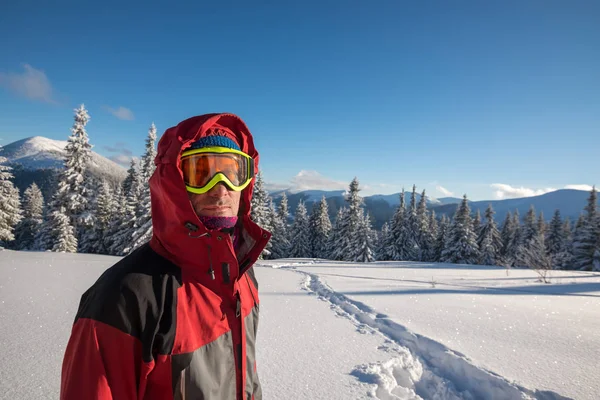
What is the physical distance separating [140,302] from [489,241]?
4612cm

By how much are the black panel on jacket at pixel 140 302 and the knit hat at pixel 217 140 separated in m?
0.83

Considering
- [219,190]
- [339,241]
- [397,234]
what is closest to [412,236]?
→ [397,234]

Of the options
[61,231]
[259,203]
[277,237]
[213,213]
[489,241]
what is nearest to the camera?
[213,213]

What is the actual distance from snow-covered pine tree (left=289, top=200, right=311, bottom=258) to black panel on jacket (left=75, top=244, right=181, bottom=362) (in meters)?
42.3

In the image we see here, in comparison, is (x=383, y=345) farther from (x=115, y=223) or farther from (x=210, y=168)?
(x=115, y=223)

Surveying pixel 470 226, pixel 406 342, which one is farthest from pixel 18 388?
pixel 470 226

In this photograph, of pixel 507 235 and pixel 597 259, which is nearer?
pixel 597 259

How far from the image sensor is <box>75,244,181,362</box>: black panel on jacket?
130 centimetres

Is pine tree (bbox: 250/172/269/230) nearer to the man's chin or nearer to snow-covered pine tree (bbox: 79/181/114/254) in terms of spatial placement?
snow-covered pine tree (bbox: 79/181/114/254)

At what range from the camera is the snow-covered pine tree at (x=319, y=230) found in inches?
1718

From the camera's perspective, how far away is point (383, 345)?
4688 mm

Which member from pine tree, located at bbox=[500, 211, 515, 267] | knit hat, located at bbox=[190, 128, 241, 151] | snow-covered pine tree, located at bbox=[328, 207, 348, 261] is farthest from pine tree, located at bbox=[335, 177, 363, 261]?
knit hat, located at bbox=[190, 128, 241, 151]

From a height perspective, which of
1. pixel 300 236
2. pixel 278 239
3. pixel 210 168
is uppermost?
pixel 210 168

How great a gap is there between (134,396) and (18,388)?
2.87 m
